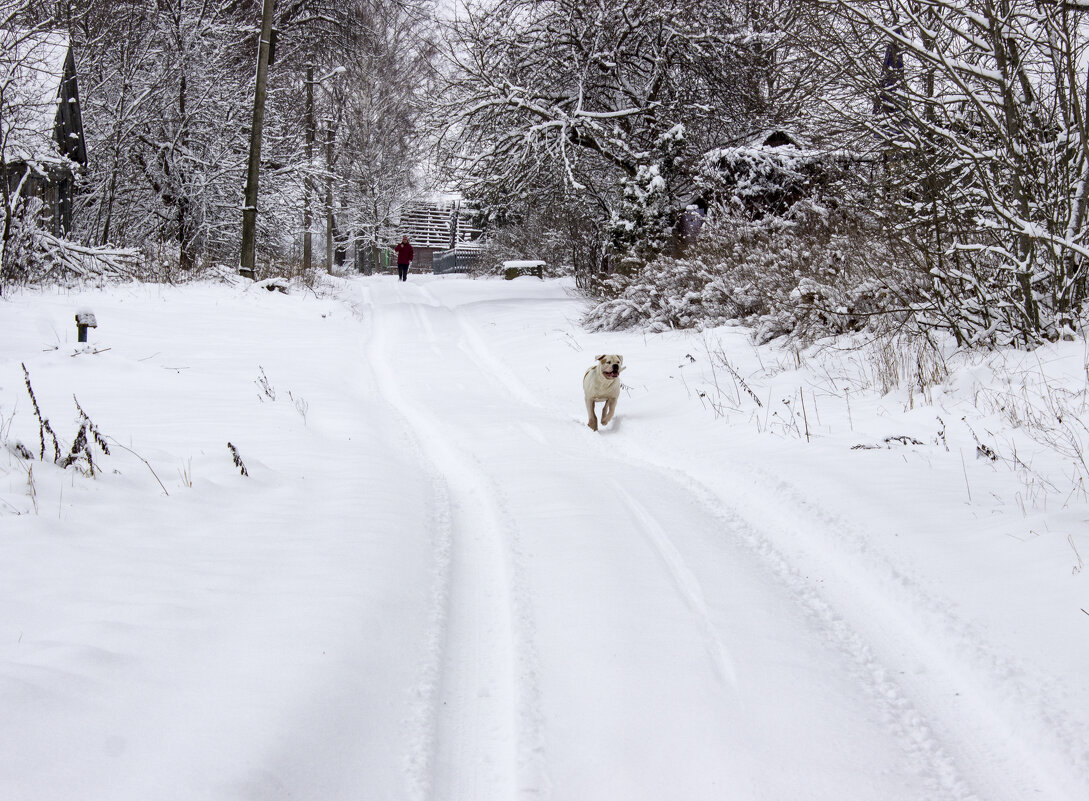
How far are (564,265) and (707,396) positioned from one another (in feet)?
68.9

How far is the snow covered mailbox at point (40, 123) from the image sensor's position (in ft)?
41.2

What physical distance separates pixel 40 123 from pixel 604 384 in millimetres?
15196

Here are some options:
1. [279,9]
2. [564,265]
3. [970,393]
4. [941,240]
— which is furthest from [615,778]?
[564,265]

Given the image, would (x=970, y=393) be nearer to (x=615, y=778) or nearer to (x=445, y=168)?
(x=615, y=778)

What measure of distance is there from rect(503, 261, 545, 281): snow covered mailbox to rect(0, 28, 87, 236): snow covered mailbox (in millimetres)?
14540

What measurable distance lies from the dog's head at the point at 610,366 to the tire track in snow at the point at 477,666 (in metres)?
2.20

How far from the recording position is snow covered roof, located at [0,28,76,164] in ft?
40.7

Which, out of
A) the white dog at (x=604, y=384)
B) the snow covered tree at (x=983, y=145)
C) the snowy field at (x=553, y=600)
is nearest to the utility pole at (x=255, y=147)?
the snowy field at (x=553, y=600)

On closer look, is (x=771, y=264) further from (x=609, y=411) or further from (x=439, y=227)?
(x=439, y=227)

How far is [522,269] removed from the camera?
2873 cm

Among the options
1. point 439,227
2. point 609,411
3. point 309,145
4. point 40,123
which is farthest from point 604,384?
point 439,227

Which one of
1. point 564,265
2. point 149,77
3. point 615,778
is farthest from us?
point 564,265

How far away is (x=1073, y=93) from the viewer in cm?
550

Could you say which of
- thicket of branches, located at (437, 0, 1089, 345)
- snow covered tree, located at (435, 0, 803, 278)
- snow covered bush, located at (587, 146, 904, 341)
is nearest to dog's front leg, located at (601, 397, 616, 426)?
snow covered bush, located at (587, 146, 904, 341)
